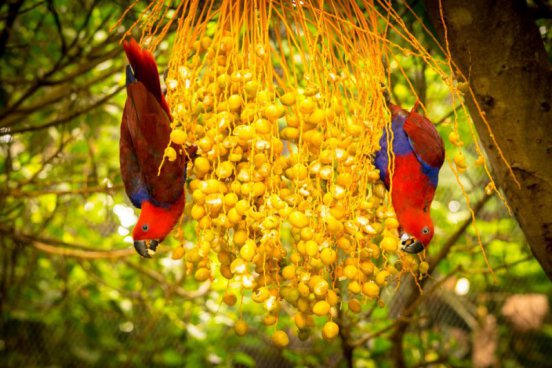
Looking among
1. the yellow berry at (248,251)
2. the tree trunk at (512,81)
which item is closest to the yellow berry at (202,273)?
the yellow berry at (248,251)

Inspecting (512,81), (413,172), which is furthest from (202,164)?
(512,81)

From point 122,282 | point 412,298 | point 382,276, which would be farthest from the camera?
point 122,282

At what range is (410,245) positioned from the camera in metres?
1.04

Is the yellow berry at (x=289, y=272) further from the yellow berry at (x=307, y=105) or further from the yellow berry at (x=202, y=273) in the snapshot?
the yellow berry at (x=307, y=105)

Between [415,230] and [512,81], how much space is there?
376 mm

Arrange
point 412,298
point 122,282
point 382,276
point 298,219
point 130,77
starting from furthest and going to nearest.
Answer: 1. point 122,282
2. point 412,298
3. point 130,77
4. point 382,276
5. point 298,219

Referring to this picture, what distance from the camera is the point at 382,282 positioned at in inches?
38.0

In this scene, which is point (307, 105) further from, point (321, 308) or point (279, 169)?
point (321, 308)

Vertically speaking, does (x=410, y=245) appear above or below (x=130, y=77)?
below

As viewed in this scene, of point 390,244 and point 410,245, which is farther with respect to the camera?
point 410,245

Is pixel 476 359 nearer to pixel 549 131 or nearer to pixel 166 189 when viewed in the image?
pixel 549 131

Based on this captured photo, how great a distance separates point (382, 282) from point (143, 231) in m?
0.48

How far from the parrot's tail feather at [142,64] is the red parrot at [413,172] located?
0.44 meters

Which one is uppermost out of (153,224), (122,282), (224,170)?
(224,170)
